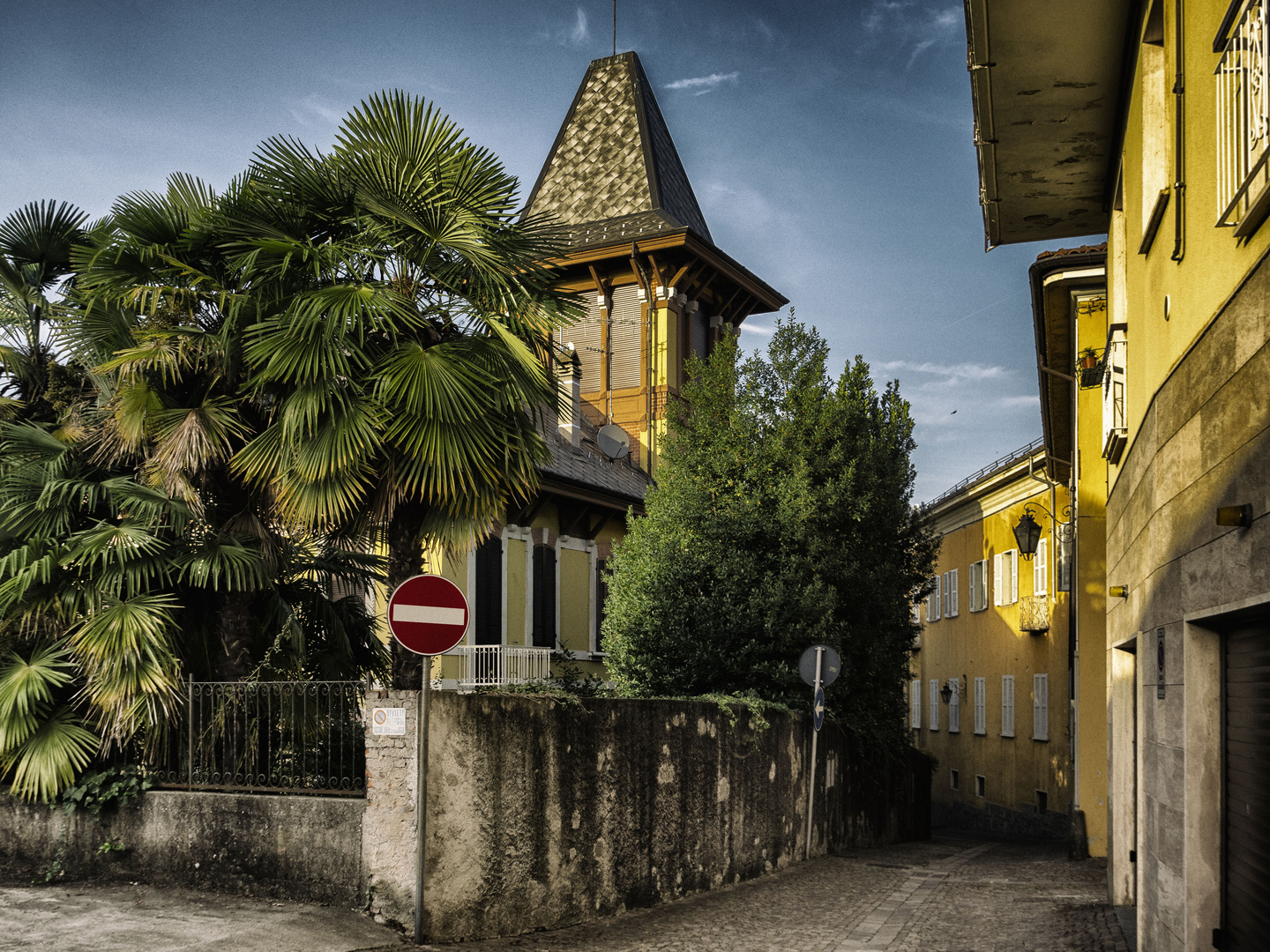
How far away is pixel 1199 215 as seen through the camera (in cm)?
582

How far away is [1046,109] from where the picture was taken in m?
10.4

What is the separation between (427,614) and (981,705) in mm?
27583

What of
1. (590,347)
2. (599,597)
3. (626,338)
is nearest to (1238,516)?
(599,597)

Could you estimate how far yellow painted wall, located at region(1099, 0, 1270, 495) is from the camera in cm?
534

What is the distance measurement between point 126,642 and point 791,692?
920cm

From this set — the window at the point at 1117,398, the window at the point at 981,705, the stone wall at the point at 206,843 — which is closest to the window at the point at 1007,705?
the window at the point at 981,705

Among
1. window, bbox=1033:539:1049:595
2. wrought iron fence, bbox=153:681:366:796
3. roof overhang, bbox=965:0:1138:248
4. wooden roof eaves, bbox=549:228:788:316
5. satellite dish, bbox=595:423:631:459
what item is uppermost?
wooden roof eaves, bbox=549:228:788:316

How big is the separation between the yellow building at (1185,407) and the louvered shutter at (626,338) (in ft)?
61.6

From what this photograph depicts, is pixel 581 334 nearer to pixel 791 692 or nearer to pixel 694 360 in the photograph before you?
pixel 694 360

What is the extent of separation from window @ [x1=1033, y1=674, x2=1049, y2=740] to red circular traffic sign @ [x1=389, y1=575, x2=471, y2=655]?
2145 cm

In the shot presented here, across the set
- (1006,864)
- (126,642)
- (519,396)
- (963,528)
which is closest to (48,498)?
(126,642)

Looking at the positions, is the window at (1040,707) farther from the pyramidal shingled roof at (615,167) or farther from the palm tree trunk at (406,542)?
the palm tree trunk at (406,542)

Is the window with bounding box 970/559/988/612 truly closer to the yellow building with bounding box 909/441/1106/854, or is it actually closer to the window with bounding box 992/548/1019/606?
the yellow building with bounding box 909/441/1106/854

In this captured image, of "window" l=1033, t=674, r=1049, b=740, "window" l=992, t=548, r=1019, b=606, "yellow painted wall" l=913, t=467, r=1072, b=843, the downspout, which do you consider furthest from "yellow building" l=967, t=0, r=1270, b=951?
"window" l=992, t=548, r=1019, b=606
